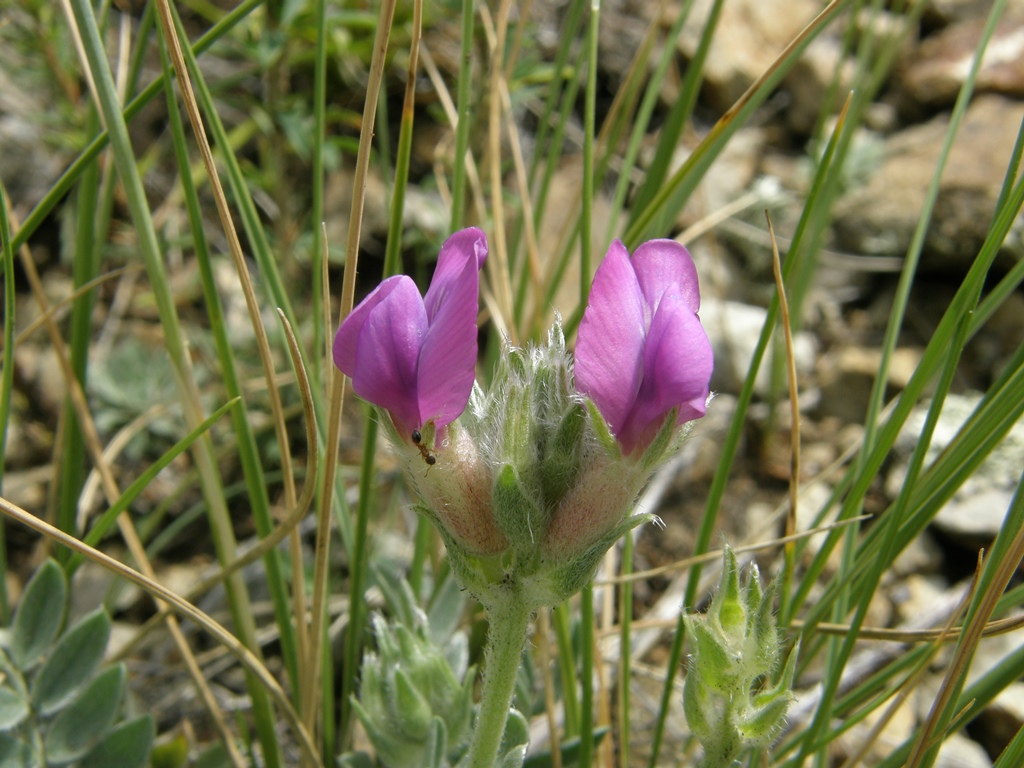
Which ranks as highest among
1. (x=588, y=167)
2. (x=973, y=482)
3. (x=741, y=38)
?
(x=741, y=38)

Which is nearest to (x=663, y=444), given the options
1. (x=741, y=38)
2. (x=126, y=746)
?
(x=126, y=746)

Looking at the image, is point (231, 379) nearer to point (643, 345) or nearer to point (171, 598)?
point (171, 598)

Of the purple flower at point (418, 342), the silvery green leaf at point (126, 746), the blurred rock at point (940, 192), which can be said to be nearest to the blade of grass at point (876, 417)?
the purple flower at point (418, 342)

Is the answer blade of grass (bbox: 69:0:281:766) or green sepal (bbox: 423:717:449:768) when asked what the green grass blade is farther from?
green sepal (bbox: 423:717:449:768)

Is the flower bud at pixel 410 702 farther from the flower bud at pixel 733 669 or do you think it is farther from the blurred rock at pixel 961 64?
the blurred rock at pixel 961 64

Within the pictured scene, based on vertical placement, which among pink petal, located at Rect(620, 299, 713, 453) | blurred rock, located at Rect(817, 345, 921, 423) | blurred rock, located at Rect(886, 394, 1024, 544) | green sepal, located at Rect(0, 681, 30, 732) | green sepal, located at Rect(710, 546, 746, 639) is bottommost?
blurred rock, located at Rect(886, 394, 1024, 544)

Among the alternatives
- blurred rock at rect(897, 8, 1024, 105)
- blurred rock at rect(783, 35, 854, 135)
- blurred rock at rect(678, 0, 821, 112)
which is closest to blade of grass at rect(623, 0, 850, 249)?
blurred rock at rect(678, 0, 821, 112)

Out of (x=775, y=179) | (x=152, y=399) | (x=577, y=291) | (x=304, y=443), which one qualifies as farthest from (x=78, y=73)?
(x=775, y=179)
